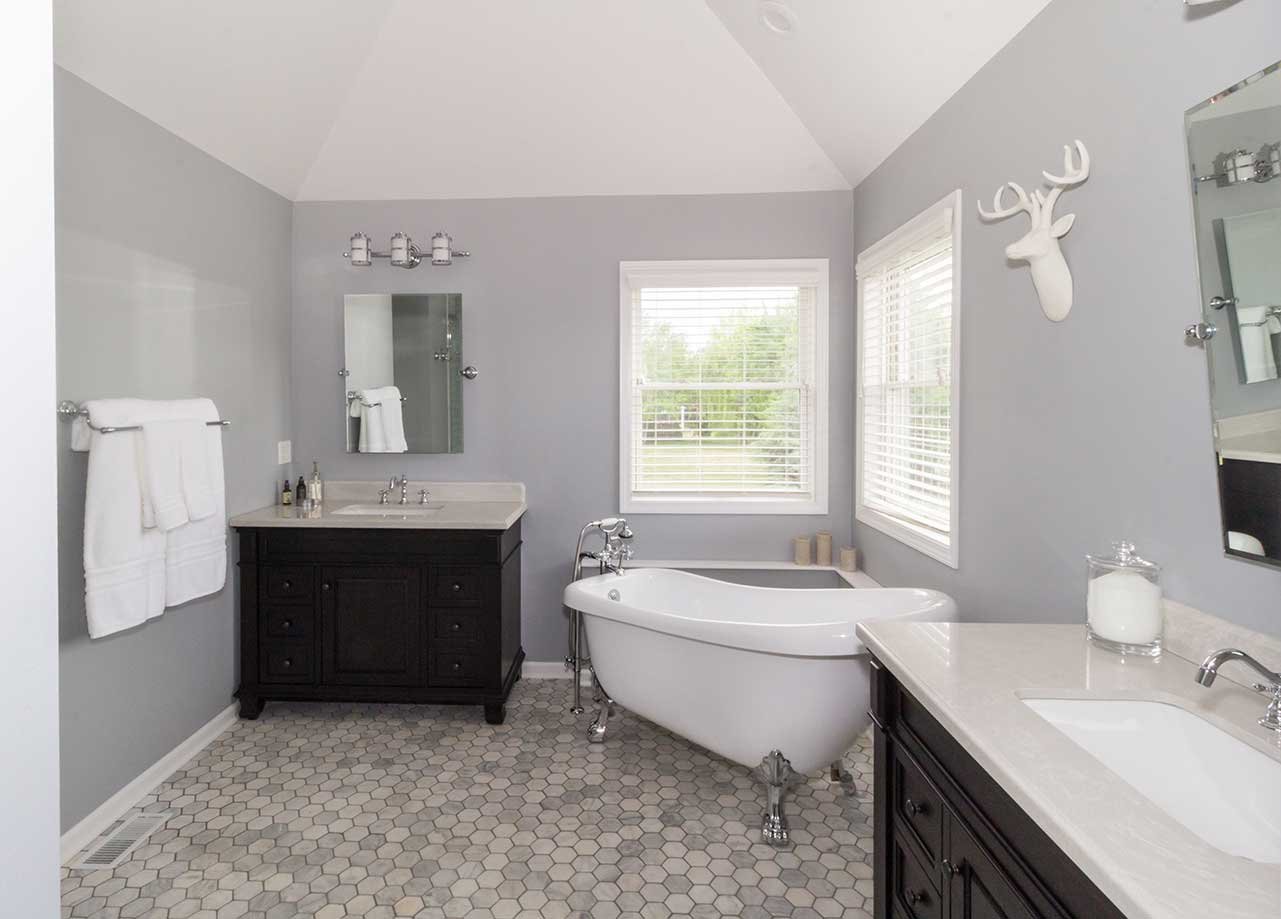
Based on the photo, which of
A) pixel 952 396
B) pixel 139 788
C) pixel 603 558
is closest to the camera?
pixel 952 396

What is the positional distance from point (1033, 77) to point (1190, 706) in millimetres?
1629

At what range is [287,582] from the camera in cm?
313

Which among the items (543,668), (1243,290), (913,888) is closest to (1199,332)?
(1243,290)

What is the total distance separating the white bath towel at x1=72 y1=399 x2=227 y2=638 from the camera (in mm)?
2285

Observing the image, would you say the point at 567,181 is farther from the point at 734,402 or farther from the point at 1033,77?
the point at 1033,77

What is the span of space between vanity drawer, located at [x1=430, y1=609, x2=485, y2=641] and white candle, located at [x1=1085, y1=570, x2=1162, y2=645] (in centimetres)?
232

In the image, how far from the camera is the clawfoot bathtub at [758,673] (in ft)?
7.30

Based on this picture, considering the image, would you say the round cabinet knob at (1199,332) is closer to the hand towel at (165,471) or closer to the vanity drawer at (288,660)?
the hand towel at (165,471)

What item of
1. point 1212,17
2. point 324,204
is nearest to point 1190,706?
point 1212,17

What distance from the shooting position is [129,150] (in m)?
2.54

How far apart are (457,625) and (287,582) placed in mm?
753

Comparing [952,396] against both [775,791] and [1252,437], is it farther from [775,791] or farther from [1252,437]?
[775,791]

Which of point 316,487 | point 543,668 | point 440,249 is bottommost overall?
point 543,668

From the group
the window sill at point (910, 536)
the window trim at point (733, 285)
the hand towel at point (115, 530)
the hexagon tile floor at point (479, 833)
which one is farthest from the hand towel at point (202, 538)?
the window sill at point (910, 536)
